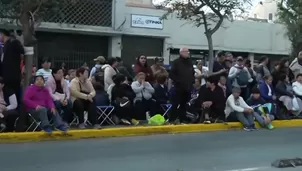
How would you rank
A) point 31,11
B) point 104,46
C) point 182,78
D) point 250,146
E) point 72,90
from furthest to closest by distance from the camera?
point 104,46 → point 31,11 → point 182,78 → point 72,90 → point 250,146

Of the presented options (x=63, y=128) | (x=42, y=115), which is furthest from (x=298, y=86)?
(x=42, y=115)

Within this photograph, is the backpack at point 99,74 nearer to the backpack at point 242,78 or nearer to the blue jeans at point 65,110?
the blue jeans at point 65,110

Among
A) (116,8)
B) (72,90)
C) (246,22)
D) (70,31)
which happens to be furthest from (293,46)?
(72,90)

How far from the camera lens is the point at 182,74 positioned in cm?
1436

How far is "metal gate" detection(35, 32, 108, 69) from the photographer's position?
2694cm

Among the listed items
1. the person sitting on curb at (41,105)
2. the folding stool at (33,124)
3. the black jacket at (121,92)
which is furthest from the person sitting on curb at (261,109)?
the folding stool at (33,124)

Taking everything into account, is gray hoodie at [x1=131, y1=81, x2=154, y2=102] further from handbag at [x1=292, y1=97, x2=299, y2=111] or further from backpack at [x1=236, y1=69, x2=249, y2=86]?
handbag at [x1=292, y1=97, x2=299, y2=111]

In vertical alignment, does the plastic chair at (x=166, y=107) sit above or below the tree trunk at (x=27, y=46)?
below

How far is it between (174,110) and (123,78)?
5.08 ft

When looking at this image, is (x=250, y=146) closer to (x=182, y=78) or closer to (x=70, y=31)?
(x=182, y=78)

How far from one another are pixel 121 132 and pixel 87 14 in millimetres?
14804

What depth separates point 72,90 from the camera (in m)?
13.4

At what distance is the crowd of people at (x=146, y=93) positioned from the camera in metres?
12.2

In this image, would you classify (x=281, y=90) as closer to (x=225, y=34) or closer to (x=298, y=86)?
(x=298, y=86)
